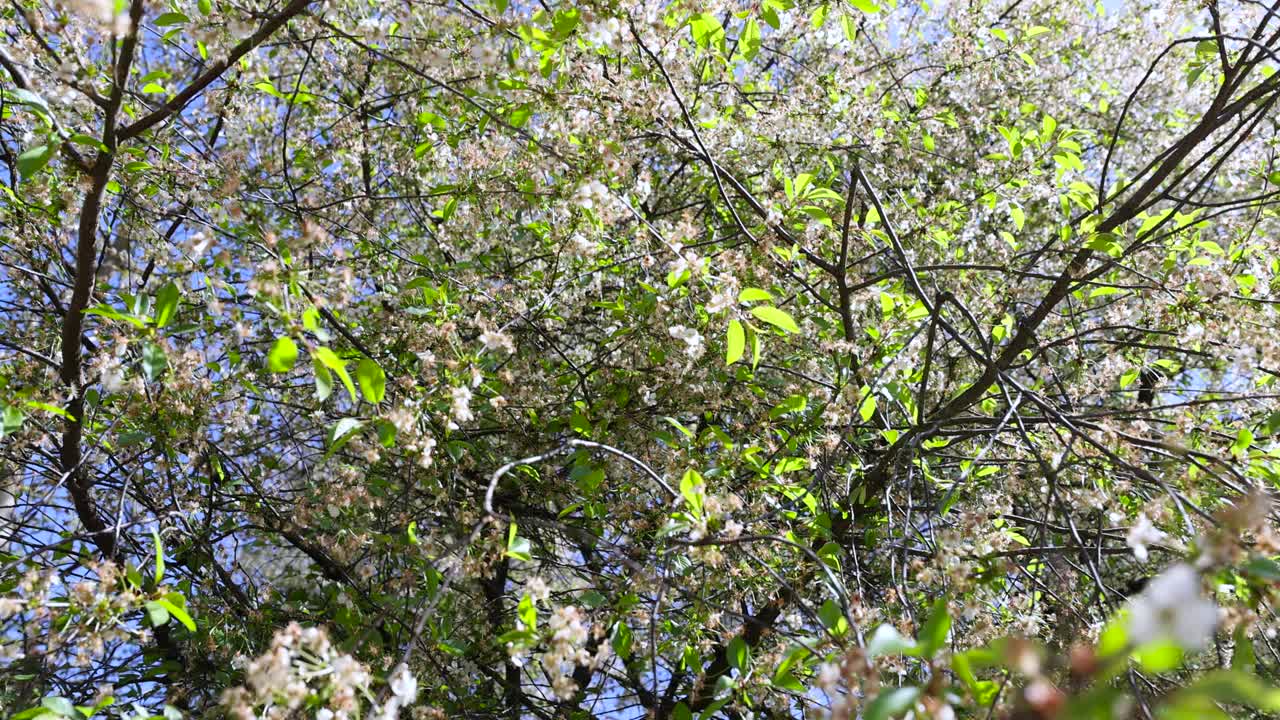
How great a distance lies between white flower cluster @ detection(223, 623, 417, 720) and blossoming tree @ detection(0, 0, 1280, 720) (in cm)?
1

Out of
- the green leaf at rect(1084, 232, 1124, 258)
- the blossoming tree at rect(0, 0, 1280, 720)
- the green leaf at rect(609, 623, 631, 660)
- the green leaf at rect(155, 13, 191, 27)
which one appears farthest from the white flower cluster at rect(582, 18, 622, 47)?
the green leaf at rect(609, 623, 631, 660)

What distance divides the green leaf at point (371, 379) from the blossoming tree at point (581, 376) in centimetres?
3

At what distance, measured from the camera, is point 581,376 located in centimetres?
358

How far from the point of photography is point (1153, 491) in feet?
10.9

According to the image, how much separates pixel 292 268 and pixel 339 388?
90.8 inches

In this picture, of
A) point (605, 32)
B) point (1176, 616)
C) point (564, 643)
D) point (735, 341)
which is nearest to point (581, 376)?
point (735, 341)

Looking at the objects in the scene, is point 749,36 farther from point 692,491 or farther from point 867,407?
point 692,491

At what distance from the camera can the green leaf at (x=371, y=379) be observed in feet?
6.43

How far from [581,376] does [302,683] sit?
2.10 m

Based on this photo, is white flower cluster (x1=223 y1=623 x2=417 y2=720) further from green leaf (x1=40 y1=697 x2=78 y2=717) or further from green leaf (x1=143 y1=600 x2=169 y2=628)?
green leaf (x1=40 y1=697 x2=78 y2=717)

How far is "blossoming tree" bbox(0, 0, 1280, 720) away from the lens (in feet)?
7.44

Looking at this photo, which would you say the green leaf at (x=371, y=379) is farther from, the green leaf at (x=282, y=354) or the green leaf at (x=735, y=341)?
the green leaf at (x=735, y=341)

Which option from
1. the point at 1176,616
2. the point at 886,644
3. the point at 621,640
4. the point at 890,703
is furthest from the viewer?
the point at 621,640

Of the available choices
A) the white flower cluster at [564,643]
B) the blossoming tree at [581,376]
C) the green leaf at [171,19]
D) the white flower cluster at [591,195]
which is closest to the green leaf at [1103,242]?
the blossoming tree at [581,376]
